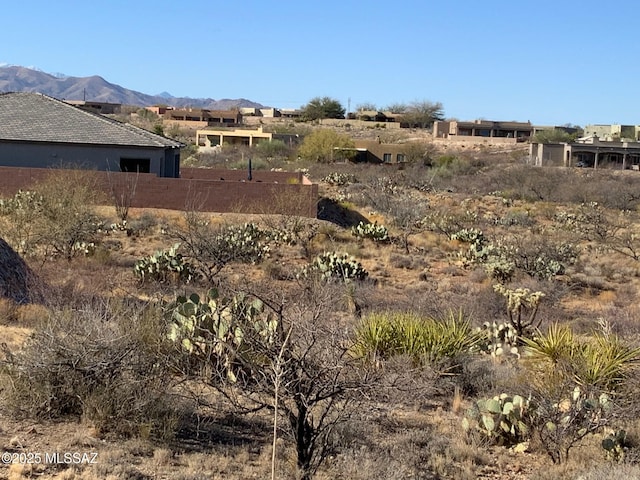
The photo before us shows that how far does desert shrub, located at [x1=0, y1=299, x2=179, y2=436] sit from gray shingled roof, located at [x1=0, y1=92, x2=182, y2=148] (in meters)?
25.3

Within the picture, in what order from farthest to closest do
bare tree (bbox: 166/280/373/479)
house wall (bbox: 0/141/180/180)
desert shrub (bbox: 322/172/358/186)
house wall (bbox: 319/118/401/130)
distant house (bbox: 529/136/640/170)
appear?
house wall (bbox: 319/118/401/130) < distant house (bbox: 529/136/640/170) < desert shrub (bbox: 322/172/358/186) < house wall (bbox: 0/141/180/180) < bare tree (bbox: 166/280/373/479)

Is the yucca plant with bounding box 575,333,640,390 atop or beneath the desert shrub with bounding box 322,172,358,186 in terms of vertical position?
beneath

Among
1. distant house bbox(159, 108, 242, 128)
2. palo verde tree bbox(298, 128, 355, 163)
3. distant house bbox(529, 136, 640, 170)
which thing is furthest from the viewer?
distant house bbox(159, 108, 242, 128)

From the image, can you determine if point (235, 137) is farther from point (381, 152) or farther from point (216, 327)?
point (216, 327)

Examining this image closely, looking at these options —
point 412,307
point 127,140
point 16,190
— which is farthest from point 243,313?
point 127,140

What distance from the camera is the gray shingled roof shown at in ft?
106

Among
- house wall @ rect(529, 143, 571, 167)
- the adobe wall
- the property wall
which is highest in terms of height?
the property wall

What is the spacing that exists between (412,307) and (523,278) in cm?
855

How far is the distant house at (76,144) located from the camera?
105 ft

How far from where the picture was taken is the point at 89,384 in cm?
793

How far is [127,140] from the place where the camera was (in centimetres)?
3275

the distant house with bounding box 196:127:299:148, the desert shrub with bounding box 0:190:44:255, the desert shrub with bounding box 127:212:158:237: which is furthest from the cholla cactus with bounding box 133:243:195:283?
the distant house with bounding box 196:127:299:148

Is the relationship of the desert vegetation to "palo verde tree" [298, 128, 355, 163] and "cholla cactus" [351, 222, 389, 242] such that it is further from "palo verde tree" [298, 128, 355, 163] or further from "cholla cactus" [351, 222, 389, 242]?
"palo verde tree" [298, 128, 355, 163]

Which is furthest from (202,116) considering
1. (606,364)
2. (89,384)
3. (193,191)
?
(89,384)
